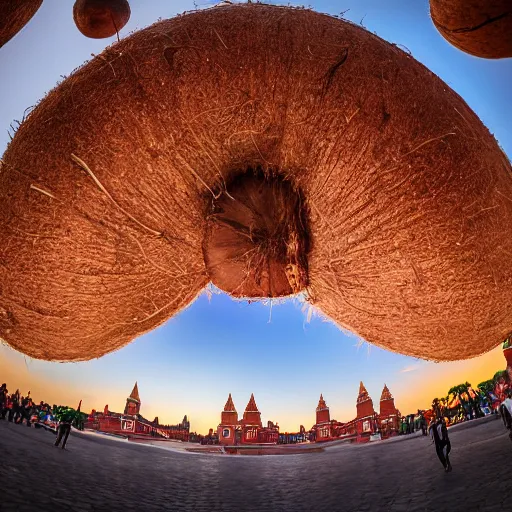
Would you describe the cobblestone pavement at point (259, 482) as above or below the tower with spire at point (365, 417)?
below

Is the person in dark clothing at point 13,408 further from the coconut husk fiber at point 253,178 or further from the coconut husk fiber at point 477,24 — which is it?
the coconut husk fiber at point 477,24

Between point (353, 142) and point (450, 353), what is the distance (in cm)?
122

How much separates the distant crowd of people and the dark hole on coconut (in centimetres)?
831

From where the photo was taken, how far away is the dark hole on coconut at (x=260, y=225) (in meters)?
1.40

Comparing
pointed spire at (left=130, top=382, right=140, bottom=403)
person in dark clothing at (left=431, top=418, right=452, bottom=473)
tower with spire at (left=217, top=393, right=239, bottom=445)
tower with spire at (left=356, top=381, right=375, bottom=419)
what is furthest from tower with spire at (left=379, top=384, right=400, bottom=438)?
pointed spire at (left=130, top=382, right=140, bottom=403)

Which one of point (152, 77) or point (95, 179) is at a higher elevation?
point (152, 77)

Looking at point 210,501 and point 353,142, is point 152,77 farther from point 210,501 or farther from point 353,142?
point 210,501

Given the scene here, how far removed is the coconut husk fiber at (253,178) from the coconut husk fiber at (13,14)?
13.6 inches

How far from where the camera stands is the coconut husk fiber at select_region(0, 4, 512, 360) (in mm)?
1235

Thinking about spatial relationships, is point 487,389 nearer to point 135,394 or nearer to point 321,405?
point 321,405

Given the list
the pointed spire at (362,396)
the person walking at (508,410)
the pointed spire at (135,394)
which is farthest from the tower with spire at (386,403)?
the pointed spire at (135,394)

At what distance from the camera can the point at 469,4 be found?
1.46 meters

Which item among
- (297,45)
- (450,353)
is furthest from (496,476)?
(297,45)

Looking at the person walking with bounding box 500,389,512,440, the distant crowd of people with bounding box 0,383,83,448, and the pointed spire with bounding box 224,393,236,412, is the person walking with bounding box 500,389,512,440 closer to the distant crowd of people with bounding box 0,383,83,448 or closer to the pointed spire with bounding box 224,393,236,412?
the distant crowd of people with bounding box 0,383,83,448
